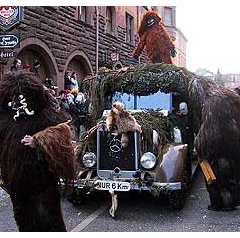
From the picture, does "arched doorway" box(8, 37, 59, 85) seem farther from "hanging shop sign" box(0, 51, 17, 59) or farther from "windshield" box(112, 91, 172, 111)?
"windshield" box(112, 91, 172, 111)

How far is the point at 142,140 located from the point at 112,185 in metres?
0.69

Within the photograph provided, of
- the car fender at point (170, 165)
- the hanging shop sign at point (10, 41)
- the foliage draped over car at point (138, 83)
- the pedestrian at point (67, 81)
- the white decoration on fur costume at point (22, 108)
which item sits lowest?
the car fender at point (170, 165)

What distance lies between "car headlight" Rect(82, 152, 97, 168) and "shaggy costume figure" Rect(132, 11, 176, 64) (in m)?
2.85

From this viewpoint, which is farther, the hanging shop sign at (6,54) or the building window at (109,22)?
the building window at (109,22)

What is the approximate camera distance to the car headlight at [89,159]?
566 centimetres

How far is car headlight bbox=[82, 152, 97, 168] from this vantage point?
18.6 ft

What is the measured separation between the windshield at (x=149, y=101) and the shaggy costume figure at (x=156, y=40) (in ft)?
4.69

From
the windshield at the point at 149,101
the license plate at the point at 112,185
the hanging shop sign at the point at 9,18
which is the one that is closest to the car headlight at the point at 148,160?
the license plate at the point at 112,185

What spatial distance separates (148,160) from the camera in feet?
17.8

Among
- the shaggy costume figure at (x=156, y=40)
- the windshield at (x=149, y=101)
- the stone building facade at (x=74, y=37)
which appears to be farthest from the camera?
the stone building facade at (x=74, y=37)

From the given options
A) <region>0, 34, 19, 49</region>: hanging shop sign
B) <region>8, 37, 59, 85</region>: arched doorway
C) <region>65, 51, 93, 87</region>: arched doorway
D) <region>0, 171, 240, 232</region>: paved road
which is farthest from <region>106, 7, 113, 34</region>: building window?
<region>0, 171, 240, 232</region>: paved road

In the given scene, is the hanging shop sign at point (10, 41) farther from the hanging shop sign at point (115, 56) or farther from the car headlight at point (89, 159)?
the hanging shop sign at point (115, 56)

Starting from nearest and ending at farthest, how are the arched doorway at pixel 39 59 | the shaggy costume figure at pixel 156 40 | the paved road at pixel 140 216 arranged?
the paved road at pixel 140 216
the shaggy costume figure at pixel 156 40
the arched doorway at pixel 39 59

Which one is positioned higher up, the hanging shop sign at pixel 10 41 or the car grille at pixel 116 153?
the hanging shop sign at pixel 10 41
